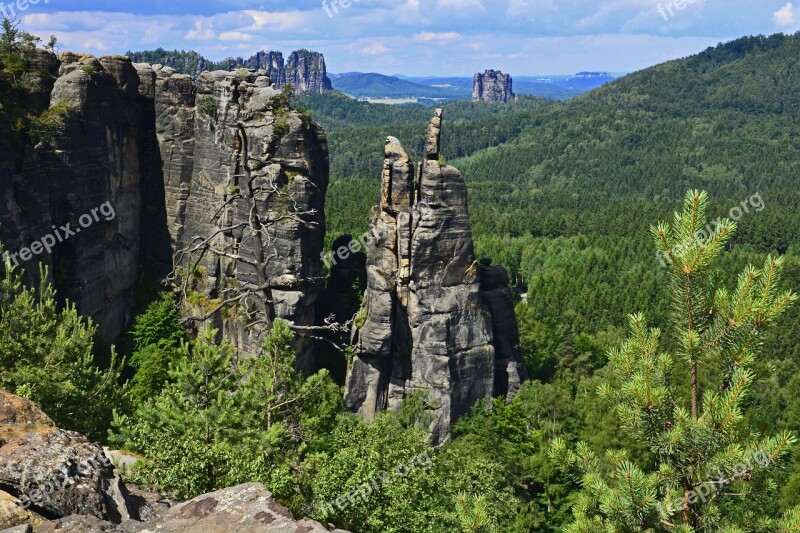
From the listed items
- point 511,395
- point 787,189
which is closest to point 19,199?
point 511,395

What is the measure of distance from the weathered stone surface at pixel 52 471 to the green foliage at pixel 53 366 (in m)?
6.38

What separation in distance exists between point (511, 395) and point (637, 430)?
35.2m

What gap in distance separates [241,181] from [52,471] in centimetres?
3223

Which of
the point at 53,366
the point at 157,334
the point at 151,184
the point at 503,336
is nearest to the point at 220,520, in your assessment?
the point at 53,366

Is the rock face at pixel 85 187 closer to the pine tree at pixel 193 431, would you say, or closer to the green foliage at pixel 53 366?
the green foliage at pixel 53 366

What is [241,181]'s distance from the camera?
1714 inches

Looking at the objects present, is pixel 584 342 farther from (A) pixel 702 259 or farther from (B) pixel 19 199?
(A) pixel 702 259

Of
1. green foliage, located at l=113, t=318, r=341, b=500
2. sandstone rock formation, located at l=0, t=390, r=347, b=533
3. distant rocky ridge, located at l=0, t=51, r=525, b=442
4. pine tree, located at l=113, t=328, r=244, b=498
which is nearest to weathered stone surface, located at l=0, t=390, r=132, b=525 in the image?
sandstone rock formation, located at l=0, t=390, r=347, b=533

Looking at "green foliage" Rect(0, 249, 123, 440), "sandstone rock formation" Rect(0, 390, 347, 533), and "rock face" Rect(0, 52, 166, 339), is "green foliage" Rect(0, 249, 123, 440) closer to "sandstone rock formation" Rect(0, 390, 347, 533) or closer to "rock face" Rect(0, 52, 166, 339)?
"sandstone rock formation" Rect(0, 390, 347, 533)

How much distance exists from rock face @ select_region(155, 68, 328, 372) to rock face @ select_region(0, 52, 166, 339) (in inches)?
96.2

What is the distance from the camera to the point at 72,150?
40.1 meters

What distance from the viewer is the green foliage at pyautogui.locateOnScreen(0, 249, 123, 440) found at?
21.0 metres

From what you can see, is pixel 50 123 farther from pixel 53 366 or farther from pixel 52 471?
pixel 52 471

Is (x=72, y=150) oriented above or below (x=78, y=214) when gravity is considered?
above
